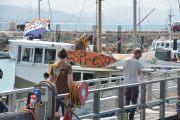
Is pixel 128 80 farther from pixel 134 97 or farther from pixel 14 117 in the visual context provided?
pixel 14 117

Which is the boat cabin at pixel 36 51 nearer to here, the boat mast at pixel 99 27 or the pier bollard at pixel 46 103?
the boat mast at pixel 99 27

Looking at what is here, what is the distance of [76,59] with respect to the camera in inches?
855

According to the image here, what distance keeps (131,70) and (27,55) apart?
12.4 m

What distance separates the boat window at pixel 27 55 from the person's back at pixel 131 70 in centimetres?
1200

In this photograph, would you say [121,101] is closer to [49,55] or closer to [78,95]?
[78,95]

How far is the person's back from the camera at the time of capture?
12180mm

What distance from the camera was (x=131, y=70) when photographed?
40.2ft

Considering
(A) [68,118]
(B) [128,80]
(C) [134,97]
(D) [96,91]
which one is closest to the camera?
(A) [68,118]

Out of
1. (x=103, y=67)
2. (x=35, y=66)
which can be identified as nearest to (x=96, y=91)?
(x=103, y=67)

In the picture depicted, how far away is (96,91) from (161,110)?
10.0ft

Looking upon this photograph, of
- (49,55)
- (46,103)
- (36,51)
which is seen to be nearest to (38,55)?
(36,51)

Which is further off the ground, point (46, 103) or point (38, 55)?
point (38, 55)

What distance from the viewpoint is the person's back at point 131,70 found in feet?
40.0

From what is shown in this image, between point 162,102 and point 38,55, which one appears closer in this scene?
point 162,102
